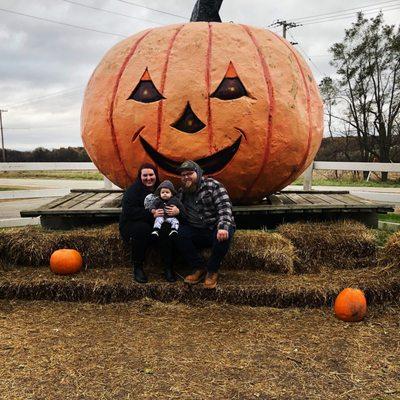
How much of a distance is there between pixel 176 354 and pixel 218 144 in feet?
6.46

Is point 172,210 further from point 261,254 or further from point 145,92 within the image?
point 145,92

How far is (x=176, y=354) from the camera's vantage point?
2838 millimetres

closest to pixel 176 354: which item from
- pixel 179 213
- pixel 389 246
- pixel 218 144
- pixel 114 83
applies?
pixel 179 213

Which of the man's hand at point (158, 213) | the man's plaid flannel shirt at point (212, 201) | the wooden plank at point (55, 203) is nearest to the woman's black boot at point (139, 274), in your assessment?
the man's hand at point (158, 213)

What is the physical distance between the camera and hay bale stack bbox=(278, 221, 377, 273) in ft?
14.4

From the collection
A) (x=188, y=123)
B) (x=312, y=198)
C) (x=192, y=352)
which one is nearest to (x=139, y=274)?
(x=192, y=352)

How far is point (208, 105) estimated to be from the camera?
4.09 meters

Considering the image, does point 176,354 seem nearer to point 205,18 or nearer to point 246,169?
point 246,169

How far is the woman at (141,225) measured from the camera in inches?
152

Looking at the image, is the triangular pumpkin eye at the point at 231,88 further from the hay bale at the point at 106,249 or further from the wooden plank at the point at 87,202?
the wooden plank at the point at 87,202

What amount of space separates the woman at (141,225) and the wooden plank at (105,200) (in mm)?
942

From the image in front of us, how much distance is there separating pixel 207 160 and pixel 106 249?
1243 millimetres

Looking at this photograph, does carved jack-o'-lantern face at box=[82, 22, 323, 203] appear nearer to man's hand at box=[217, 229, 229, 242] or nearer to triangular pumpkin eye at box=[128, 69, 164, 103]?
triangular pumpkin eye at box=[128, 69, 164, 103]

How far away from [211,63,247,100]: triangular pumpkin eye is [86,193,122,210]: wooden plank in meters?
1.75
